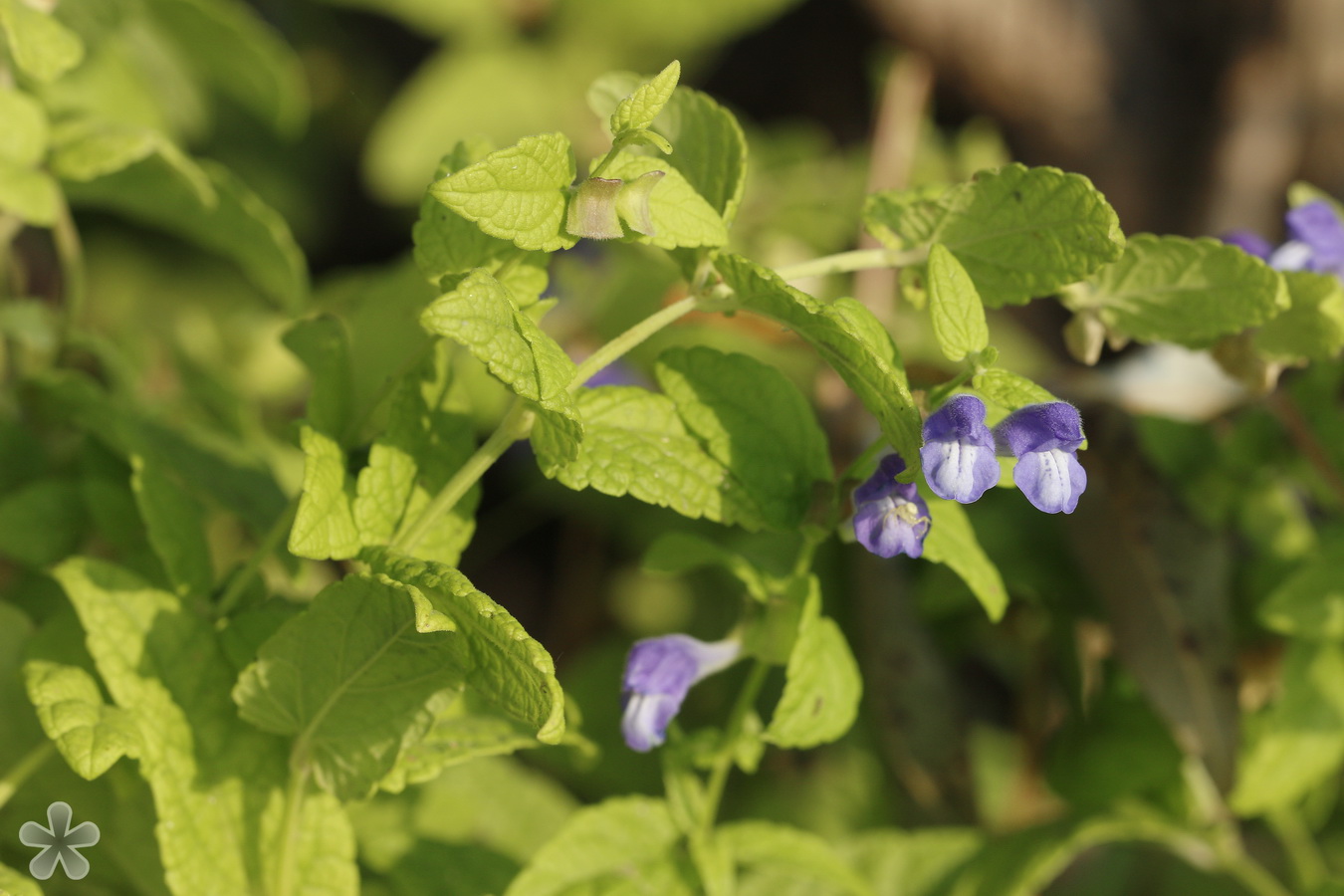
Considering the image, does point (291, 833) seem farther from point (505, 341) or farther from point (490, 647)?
point (505, 341)

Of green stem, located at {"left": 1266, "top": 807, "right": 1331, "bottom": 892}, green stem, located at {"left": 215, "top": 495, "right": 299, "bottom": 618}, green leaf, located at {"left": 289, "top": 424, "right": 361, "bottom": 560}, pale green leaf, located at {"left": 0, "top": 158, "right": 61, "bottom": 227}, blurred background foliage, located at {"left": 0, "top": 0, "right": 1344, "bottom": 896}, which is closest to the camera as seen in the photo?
green leaf, located at {"left": 289, "top": 424, "right": 361, "bottom": 560}

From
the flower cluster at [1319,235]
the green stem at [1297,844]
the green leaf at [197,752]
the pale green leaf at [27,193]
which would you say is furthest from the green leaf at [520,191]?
the green stem at [1297,844]

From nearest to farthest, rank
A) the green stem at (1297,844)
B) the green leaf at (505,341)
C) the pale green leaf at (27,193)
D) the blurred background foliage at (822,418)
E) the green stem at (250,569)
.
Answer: the green leaf at (505,341) < the green stem at (250,569) < the pale green leaf at (27,193) < the blurred background foliage at (822,418) < the green stem at (1297,844)

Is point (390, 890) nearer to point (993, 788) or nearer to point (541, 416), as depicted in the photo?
point (541, 416)

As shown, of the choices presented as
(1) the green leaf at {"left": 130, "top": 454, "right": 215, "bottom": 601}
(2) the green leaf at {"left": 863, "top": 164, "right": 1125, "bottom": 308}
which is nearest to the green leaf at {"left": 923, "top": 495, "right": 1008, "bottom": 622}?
(2) the green leaf at {"left": 863, "top": 164, "right": 1125, "bottom": 308}

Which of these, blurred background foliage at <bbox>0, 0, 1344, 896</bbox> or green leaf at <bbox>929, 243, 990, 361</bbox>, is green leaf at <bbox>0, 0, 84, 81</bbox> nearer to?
blurred background foliage at <bbox>0, 0, 1344, 896</bbox>

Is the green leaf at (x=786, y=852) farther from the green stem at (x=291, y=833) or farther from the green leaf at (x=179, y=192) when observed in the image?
the green leaf at (x=179, y=192)
